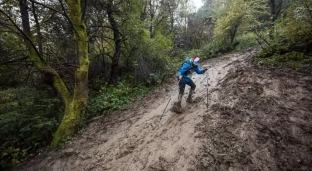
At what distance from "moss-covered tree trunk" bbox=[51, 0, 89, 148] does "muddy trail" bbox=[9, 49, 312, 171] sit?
0.58 metres

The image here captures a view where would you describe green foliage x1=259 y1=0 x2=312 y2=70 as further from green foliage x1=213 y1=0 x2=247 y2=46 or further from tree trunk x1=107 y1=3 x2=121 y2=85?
tree trunk x1=107 y1=3 x2=121 y2=85

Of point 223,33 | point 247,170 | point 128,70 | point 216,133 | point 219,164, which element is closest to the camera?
point 247,170

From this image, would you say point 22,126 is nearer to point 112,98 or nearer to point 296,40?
point 112,98

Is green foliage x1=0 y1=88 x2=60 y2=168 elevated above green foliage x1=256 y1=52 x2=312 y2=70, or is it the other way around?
green foliage x1=256 y1=52 x2=312 y2=70

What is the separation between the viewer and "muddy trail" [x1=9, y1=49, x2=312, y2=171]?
311cm

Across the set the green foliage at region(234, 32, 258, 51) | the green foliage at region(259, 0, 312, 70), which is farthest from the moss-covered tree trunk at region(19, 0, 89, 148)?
the green foliage at region(234, 32, 258, 51)

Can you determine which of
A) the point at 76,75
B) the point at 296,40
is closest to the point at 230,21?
the point at 296,40

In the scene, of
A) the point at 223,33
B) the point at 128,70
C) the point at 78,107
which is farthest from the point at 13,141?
the point at 223,33

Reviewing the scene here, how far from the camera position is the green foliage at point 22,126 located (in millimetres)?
6121

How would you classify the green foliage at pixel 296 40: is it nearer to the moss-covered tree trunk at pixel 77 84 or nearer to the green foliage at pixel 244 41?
the moss-covered tree trunk at pixel 77 84

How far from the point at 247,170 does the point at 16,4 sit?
29.9ft

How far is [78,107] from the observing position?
6.38m

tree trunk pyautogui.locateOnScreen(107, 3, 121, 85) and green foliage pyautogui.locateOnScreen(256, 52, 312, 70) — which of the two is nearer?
green foliage pyautogui.locateOnScreen(256, 52, 312, 70)

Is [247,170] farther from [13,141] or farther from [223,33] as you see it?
[223,33]
